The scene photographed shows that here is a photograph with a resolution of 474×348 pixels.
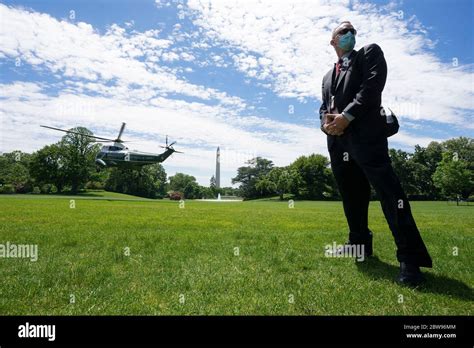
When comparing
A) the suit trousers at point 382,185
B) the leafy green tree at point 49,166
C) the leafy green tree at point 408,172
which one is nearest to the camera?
the suit trousers at point 382,185

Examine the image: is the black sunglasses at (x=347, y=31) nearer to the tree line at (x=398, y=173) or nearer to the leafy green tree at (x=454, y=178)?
the leafy green tree at (x=454, y=178)

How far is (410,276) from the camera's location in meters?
3.88

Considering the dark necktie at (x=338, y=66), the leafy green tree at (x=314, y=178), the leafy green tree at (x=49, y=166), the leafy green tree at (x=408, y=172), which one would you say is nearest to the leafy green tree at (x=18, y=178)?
the leafy green tree at (x=49, y=166)

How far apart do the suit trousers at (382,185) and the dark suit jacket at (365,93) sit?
0.11m

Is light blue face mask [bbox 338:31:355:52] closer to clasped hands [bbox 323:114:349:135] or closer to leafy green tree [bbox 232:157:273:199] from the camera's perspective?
clasped hands [bbox 323:114:349:135]

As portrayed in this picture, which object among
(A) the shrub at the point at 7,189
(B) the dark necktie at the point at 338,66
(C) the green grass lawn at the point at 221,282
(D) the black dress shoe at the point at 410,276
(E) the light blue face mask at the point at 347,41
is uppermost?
(E) the light blue face mask at the point at 347,41

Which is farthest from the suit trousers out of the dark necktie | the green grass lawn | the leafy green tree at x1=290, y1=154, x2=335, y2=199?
the leafy green tree at x1=290, y1=154, x2=335, y2=199

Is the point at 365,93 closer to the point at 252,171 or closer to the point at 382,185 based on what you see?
the point at 382,185

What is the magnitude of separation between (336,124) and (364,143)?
51 cm

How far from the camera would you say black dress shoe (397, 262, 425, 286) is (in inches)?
151

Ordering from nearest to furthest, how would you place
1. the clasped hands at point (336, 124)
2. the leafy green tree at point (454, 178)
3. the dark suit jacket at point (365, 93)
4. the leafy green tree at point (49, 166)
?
1. the dark suit jacket at point (365, 93)
2. the clasped hands at point (336, 124)
3. the leafy green tree at point (454, 178)
4. the leafy green tree at point (49, 166)

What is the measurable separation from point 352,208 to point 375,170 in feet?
4.32

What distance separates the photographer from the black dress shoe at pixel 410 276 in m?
3.84
